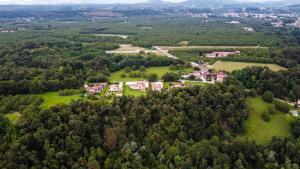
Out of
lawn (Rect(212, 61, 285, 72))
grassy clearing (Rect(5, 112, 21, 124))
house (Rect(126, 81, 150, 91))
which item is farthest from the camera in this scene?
lawn (Rect(212, 61, 285, 72))

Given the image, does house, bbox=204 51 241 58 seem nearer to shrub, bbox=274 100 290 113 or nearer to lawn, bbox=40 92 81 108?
shrub, bbox=274 100 290 113

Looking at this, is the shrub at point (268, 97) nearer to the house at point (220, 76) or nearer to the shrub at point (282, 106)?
the shrub at point (282, 106)

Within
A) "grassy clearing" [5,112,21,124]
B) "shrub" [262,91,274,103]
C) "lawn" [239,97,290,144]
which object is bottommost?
"lawn" [239,97,290,144]

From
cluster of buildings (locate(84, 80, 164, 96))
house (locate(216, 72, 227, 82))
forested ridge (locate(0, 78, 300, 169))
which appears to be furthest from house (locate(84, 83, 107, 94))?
house (locate(216, 72, 227, 82))

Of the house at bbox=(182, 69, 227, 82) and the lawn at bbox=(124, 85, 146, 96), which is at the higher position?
the house at bbox=(182, 69, 227, 82)

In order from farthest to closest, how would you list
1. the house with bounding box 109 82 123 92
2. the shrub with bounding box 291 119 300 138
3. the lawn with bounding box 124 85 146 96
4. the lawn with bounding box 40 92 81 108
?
the house with bounding box 109 82 123 92 → the lawn with bounding box 124 85 146 96 → the lawn with bounding box 40 92 81 108 → the shrub with bounding box 291 119 300 138

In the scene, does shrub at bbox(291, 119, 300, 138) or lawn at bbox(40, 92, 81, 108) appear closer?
shrub at bbox(291, 119, 300, 138)

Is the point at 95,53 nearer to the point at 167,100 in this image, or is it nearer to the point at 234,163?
the point at 167,100
